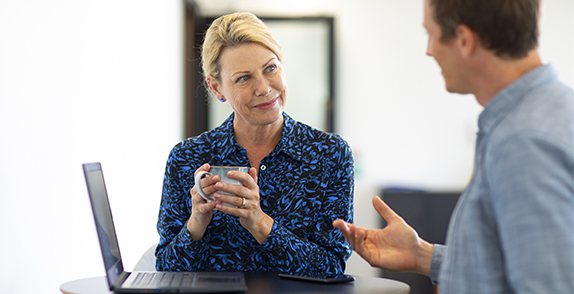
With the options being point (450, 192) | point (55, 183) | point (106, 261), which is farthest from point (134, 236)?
point (450, 192)

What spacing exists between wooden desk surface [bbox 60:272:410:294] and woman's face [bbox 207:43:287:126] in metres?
0.51

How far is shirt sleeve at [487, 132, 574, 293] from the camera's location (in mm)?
664

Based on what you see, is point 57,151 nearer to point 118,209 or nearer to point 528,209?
point 118,209

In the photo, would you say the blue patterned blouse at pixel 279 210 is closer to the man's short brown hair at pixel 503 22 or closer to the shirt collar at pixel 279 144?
the shirt collar at pixel 279 144

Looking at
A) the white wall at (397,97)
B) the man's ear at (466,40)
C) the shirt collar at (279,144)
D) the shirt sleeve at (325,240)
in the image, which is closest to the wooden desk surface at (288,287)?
the shirt sleeve at (325,240)

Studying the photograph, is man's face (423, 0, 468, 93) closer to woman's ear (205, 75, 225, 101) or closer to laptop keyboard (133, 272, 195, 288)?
laptop keyboard (133, 272, 195, 288)

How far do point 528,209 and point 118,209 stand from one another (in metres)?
1.88

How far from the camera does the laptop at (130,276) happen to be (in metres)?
1.00

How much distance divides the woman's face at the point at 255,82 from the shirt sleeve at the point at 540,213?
898mm

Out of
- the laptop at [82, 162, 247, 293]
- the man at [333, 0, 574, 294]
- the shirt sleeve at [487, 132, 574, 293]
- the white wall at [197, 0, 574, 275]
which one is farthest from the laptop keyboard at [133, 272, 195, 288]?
the white wall at [197, 0, 574, 275]

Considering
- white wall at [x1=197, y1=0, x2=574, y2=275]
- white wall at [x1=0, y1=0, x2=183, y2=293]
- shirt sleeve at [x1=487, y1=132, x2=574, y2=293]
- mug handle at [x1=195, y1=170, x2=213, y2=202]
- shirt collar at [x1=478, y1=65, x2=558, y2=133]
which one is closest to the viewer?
shirt sleeve at [x1=487, y1=132, x2=574, y2=293]

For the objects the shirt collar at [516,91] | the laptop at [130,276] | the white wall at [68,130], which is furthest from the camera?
the white wall at [68,130]

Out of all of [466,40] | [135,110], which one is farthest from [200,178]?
[135,110]

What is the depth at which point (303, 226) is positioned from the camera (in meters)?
1.45
